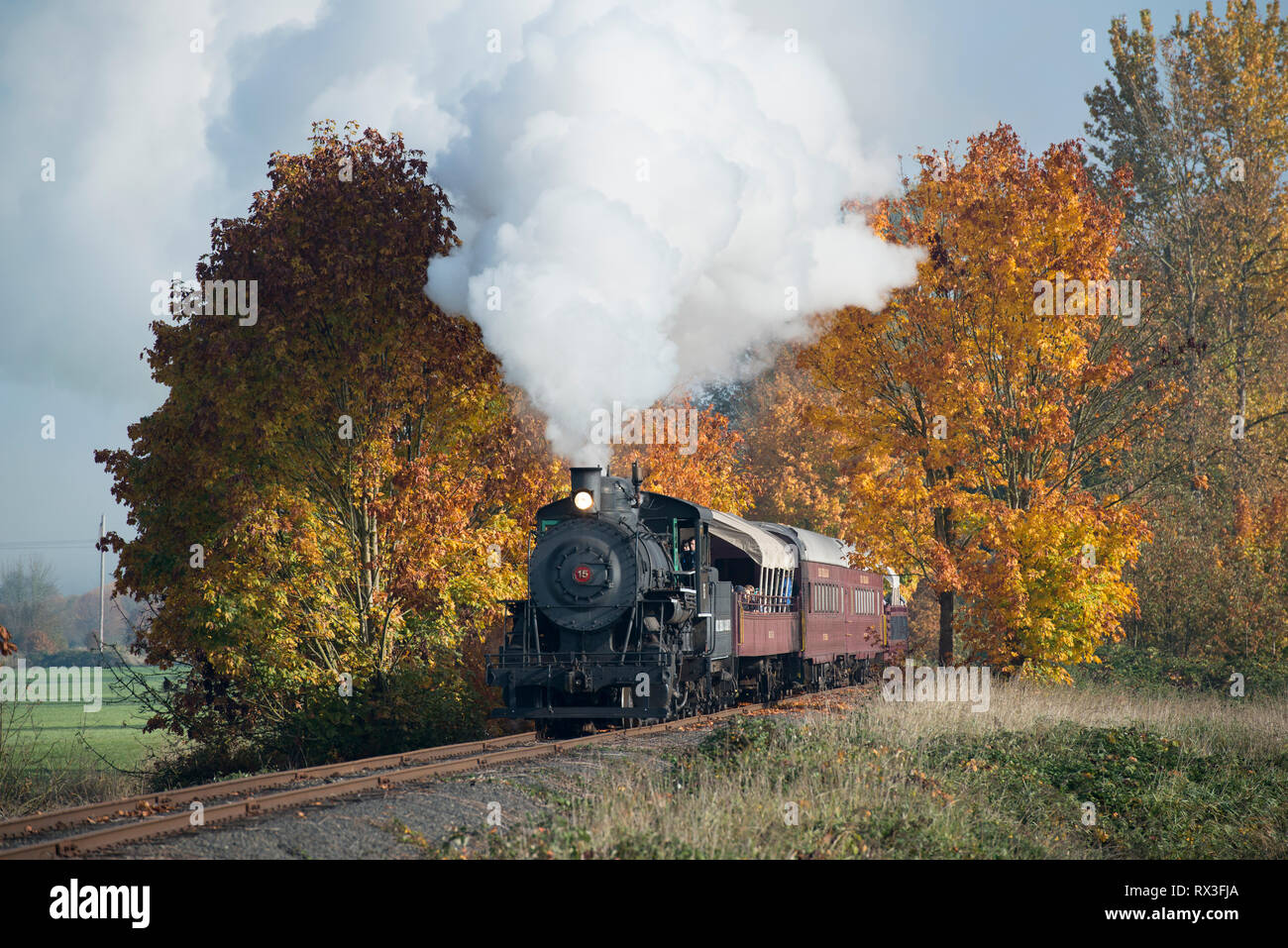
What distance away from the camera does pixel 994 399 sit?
22422mm

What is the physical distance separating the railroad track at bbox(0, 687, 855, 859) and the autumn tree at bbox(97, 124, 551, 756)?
5.56 meters

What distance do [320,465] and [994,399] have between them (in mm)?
12585

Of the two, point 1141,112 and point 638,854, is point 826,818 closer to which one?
point 638,854

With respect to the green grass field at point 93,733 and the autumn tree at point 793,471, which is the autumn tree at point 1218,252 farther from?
the green grass field at point 93,733

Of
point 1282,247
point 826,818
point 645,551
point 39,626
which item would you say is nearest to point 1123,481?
point 1282,247

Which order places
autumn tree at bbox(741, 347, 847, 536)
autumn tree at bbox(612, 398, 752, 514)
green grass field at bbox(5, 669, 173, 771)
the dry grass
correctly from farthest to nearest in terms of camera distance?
autumn tree at bbox(741, 347, 847, 536), autumn tree at bbox(612, 398, 752, 514), green grass field at bbox(5, 669, 173, 771), the dry grass

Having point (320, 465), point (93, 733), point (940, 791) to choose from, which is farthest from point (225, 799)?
point (93, 733)

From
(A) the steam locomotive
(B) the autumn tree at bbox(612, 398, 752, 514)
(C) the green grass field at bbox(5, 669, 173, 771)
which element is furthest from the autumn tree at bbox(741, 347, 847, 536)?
(A) the steam locomotive

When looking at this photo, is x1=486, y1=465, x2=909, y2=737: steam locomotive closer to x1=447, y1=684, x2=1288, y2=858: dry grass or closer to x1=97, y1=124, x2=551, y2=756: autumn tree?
x1=447, y1=684, x2=1288, y2=858: dry grass

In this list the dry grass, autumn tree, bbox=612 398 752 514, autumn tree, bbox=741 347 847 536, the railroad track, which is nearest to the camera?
the dry grass

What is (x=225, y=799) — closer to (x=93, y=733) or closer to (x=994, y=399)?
(x=994, y=399)

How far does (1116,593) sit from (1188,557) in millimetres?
11229

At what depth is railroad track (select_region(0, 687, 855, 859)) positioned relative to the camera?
387 inches

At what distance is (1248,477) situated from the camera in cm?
3319
